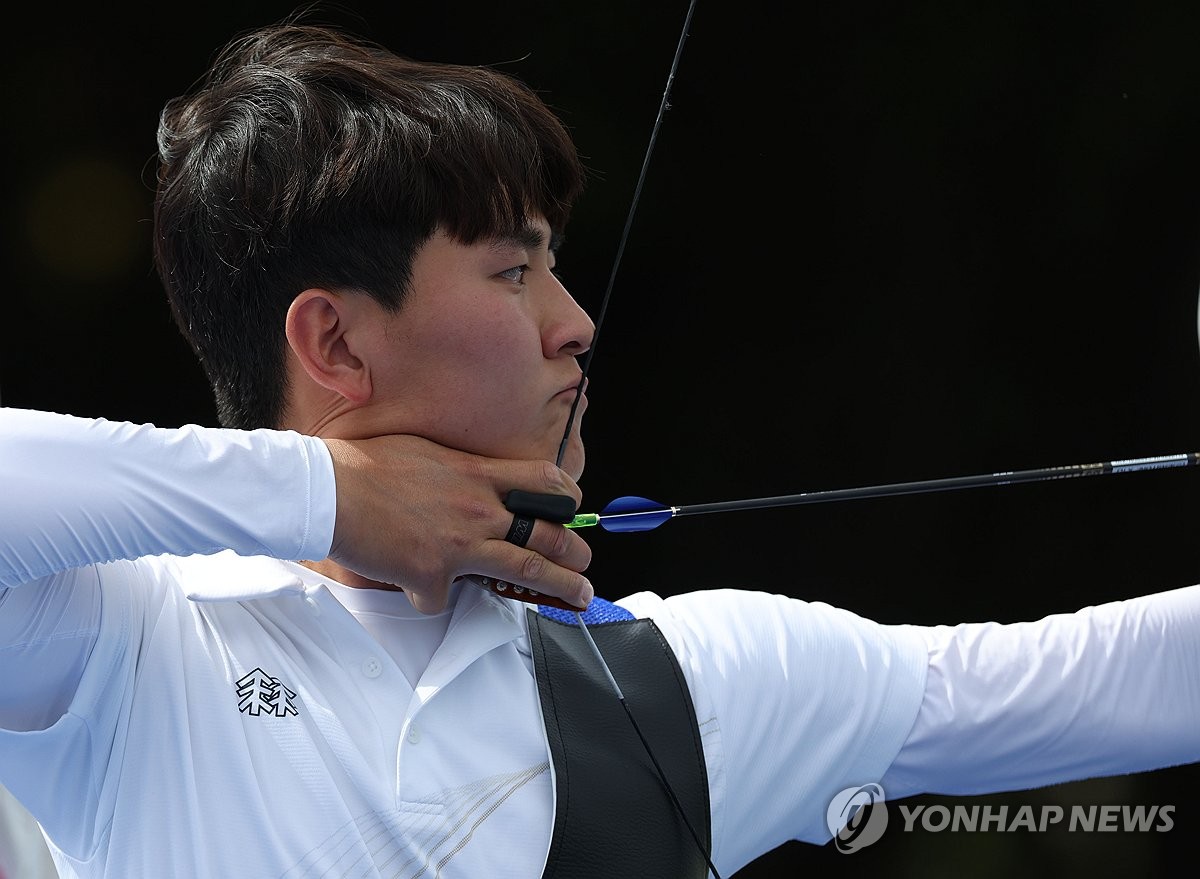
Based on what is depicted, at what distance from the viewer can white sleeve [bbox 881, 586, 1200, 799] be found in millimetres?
1177

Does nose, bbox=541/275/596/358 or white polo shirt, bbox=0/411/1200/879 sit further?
nose, bbox=541/275/596/358

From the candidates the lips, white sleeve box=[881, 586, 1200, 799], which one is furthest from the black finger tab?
white sleeve box=[881, 586, 1200, 799]

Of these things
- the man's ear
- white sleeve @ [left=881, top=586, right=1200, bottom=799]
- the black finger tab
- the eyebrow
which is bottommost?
white sleeve @ [left=881, top=586, right=1200, bottom=799]

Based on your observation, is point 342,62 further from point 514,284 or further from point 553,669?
point 553,669

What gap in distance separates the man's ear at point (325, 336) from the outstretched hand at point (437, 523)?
113 millimetres

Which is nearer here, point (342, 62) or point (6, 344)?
point (342, 62)

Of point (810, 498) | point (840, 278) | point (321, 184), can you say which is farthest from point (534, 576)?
point (840, 278)

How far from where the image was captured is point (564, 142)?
1327mm

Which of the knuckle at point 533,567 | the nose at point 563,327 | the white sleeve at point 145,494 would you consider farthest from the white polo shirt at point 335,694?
the nose at point 563,327

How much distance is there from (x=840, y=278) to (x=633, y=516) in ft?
3.40

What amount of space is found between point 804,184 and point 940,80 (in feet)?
0.77

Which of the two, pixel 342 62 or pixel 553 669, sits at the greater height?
pixel 342 62

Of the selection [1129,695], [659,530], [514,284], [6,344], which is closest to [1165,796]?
[659,530]

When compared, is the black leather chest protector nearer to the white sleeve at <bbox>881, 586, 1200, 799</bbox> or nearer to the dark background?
the white sleeve at <bbox>881, 586, 1200, 799</bbox>
